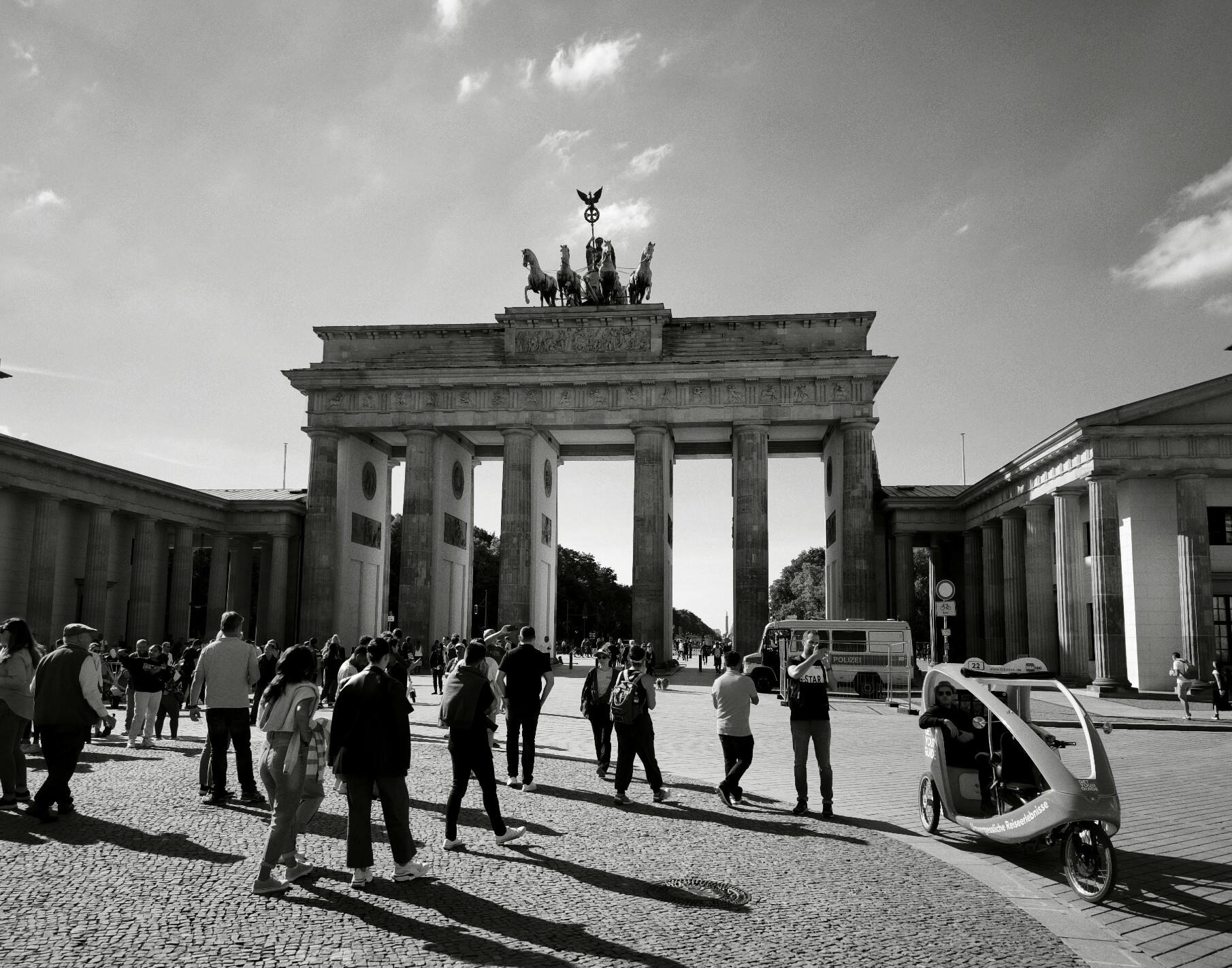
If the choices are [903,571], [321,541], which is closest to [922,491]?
[903,571]

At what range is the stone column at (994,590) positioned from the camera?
46.2 m

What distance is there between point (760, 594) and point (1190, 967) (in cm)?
3854

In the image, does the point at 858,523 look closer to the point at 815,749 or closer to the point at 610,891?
the point at 815,749

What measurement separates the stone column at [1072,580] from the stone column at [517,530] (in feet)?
77.5

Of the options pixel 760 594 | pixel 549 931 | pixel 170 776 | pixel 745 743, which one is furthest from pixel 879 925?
pixel 760 594

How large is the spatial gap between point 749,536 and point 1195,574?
18.3 metres

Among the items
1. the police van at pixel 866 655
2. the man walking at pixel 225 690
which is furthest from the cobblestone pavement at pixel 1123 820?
the police van at pixel 866 655

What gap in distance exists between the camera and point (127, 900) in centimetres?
658

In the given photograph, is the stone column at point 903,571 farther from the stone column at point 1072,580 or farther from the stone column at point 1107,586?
the stone column at point 1107,586

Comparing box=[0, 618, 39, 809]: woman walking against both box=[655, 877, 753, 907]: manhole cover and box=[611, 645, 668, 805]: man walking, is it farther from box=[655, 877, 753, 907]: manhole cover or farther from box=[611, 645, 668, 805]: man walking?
box=[655, 877, 753, 907]: manhole cover

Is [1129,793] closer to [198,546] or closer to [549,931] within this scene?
[549,931]

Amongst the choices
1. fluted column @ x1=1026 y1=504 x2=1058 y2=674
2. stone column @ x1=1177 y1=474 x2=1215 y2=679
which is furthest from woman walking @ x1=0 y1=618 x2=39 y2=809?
fluted column @ x1=1026 y1=504 x2=1058 y2=674

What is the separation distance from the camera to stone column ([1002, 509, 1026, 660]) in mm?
42969

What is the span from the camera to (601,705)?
12984 millimetres
